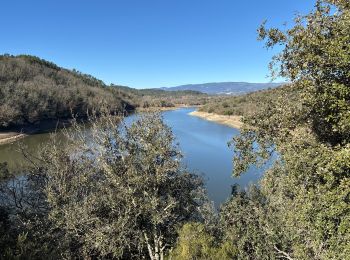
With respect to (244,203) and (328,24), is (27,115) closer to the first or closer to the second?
(244,203)

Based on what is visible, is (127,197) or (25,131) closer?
(127,197)

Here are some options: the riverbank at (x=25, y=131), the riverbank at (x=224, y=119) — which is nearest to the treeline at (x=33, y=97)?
the riverbank at (x=25, y=131)

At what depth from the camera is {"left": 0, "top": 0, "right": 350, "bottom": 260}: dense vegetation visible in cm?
793

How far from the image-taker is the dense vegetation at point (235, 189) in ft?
26.0

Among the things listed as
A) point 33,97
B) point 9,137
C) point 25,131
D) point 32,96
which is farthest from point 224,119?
point 9,137

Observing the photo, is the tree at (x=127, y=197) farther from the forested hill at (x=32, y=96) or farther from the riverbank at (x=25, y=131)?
the forested hill at (x=32, y=96)

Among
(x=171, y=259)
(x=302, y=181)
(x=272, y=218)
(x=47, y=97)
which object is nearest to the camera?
(x=302, y=181)

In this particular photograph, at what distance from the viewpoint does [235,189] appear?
15031 millimetres

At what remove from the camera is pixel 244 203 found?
44.0 feet

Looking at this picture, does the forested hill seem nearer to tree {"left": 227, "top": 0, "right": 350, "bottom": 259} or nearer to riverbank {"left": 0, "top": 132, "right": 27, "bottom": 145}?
riverbank {"left": 0, "top": 132, "right": 27, "bottom": 145}

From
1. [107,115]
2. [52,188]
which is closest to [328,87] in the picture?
[107,115]

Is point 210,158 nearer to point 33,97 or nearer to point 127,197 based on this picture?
point 127,197

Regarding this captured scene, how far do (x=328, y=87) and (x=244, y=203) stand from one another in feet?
21.9

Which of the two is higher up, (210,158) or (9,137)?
(9,137)
